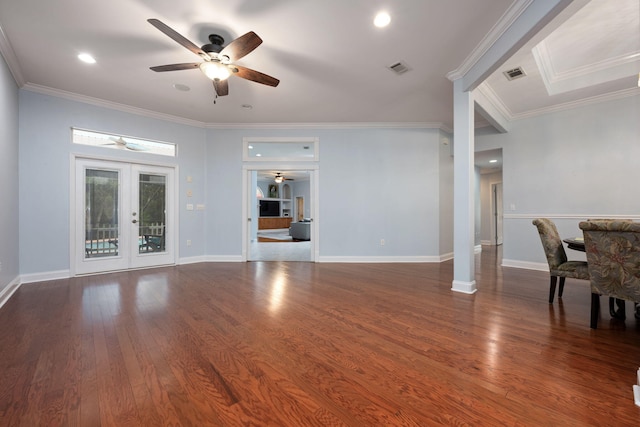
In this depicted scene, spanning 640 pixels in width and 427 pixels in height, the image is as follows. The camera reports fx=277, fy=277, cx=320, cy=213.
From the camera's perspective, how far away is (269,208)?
48.1 ft

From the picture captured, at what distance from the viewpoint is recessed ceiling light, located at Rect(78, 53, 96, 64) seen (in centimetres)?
321

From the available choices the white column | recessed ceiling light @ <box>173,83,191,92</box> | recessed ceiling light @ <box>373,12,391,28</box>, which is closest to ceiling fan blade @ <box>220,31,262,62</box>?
recessed ceiling light @ <box>373,12,391,28</box>

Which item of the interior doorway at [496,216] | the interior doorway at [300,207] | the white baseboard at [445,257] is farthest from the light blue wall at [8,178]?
the interior doorway at [300,207]

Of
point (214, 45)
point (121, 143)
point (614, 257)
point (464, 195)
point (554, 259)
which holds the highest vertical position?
point (214, 45)

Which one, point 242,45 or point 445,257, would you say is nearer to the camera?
point 242,45

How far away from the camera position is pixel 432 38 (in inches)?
113

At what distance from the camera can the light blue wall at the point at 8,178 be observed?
10.2ft

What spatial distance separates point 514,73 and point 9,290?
6.85 m

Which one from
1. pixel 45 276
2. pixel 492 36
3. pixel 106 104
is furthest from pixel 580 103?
pixel 45 276

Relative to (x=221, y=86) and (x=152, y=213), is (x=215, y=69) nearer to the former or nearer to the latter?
(x=221, y=86)

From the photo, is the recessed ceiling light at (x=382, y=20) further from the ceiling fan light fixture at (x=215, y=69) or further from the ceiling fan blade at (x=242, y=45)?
the ceiling fan light fixture at (x=215, y=69)

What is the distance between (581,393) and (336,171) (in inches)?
185

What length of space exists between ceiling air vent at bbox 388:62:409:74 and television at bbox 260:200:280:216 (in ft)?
37.9

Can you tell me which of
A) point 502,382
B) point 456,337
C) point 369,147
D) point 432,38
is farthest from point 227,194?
point 502,382
